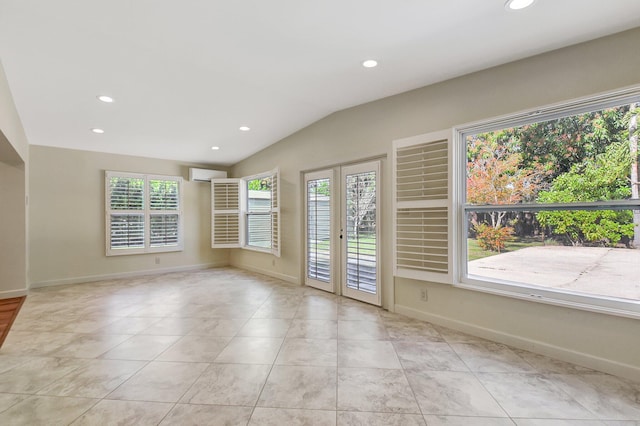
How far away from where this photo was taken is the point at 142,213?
5.68m

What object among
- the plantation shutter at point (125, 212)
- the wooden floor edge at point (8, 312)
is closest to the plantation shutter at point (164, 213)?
the plantation shutter at point (125, 212)

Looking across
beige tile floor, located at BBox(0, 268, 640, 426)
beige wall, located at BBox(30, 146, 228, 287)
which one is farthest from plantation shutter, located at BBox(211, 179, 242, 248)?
beige tile floor, located at BBox(0, 268, 640, 426)

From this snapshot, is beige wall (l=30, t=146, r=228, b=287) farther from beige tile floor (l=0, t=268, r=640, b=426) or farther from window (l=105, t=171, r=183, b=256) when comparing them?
beige tile floor (l=0, t=268, r=640, b=426)

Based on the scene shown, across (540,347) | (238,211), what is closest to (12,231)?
(238,211)

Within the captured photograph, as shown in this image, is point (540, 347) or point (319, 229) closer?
point (540, 347)

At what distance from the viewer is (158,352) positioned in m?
2.55

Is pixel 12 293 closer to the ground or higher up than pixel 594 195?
closer to the ground

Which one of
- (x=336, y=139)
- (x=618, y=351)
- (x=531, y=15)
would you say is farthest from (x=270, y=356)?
(x=531, y=15)

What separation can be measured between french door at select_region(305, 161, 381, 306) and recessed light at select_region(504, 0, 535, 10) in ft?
6.68

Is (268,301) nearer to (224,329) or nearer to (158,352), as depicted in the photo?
(224,329)

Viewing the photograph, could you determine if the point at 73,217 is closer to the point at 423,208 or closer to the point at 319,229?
the point at 319,229

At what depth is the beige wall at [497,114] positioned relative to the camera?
7.07 ft

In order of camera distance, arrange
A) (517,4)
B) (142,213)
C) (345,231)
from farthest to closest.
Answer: (142,213)
(345,231)
(517,4)

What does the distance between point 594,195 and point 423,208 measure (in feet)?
4.44
